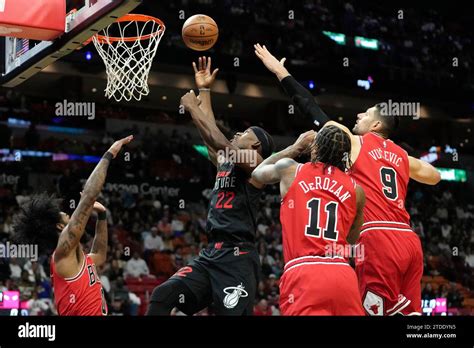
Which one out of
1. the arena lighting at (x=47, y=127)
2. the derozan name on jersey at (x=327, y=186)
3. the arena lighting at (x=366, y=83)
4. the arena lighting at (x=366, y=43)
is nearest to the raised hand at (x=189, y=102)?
the derozan name on jersey at (x=327, y=186)

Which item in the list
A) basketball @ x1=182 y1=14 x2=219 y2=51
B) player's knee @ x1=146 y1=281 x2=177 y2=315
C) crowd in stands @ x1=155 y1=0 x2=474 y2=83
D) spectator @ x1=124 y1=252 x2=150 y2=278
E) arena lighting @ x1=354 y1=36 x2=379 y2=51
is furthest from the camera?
arena lighting @ x1=354 y1=36 x2=379 y2=51

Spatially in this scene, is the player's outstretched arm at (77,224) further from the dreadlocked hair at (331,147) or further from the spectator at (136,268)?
the spectator at (136,268)

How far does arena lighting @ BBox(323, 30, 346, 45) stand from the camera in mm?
21703

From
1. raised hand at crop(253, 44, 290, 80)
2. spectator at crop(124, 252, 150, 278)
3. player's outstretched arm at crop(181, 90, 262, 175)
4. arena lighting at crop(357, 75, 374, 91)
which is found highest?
arena lighting at crop(357, 75, 374, 91)

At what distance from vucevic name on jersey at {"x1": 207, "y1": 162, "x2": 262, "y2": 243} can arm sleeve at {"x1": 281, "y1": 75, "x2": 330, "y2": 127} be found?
620 mm

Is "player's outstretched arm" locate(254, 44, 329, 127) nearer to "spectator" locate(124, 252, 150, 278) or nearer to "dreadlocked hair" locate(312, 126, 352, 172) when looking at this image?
"dreadlocked hair" locate(312, 126, 352, 172)

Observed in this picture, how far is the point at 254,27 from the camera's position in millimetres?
20312

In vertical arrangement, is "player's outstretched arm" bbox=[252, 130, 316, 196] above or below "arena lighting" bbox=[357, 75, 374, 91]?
below

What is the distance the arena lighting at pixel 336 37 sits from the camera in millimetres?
21703

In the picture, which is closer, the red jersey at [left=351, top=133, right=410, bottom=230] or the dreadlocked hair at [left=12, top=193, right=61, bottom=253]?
the red jersey at [left=351, top=133, right=410, bottom=230]

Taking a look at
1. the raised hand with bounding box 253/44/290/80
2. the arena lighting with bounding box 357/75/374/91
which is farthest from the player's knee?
the arena lighting with bounding box 357/75/374/91

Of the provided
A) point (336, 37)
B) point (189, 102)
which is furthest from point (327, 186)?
point (336, 37)
